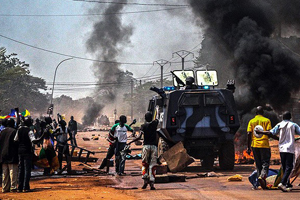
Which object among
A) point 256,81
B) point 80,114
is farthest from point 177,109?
point 80,114

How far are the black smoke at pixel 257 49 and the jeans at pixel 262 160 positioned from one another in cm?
1645

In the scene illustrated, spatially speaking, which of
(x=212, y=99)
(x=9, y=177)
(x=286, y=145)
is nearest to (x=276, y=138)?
(x=286, y=145)

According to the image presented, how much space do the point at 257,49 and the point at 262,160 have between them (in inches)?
682

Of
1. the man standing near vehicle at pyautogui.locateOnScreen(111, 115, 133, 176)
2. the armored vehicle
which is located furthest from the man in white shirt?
the man standing near vehicle at pyautogui.locateOnScreen(111, 115, 133, 176)

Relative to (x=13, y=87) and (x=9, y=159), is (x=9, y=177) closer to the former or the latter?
(x=9, y=159)

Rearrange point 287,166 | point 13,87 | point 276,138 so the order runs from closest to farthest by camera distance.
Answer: point 287,166 < point 276,138 < point 13,87

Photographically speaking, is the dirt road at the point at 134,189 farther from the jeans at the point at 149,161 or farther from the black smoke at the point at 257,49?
the black smoke at the point at 257,49

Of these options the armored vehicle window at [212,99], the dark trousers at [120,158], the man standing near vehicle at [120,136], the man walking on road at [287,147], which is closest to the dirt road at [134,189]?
the man walking on road at [287,147]

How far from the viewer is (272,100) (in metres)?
25.9

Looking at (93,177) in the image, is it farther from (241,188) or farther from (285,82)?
(285,82)

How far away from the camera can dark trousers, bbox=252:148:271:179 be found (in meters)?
9.45

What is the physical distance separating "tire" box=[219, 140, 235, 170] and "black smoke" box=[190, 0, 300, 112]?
40.3 ft

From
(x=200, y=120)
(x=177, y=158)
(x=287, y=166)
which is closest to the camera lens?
(x=287, y=166)

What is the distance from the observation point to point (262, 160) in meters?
9.58
